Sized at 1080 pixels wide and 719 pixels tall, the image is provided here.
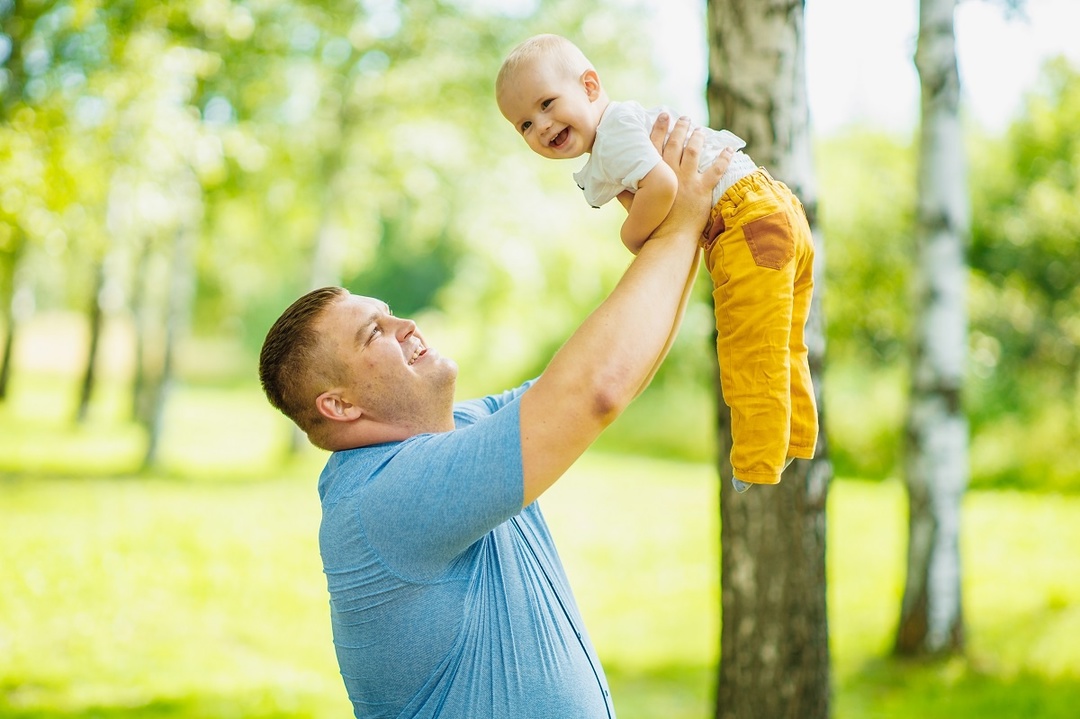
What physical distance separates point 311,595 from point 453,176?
7753 mm

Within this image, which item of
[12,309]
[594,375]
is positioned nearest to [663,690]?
[594,375]

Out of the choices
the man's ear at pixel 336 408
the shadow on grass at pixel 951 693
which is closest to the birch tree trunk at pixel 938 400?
the shadow on grass at pixel 951 693

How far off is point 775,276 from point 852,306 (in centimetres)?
1384

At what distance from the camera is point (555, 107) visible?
2.00 meters

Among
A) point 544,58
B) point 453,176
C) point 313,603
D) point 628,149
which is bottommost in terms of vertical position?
point 313,603

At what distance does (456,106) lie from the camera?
43.3ft

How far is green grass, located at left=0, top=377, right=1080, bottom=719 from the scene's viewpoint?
219 inches

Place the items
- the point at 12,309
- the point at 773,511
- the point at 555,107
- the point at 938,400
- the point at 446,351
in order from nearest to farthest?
1. the point at 555,107
2. the point at 773,511
3. the point at 938,400
4. the point at 12,309
5. the point at 446,351

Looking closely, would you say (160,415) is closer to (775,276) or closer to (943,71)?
(943,71)

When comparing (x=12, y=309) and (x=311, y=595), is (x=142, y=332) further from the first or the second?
(x=311, y=595)

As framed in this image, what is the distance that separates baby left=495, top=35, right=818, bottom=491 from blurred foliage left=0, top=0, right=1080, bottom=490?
804cm

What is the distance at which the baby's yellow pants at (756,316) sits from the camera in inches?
69.6

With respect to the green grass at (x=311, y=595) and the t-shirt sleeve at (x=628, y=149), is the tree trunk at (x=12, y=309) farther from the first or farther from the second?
the t-shirt sleeve at (x=628, y=149)

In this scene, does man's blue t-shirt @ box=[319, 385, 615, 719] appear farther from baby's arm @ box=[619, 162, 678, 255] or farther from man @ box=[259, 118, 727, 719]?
baby's arm @ box=[619, 162, 678, 255]
